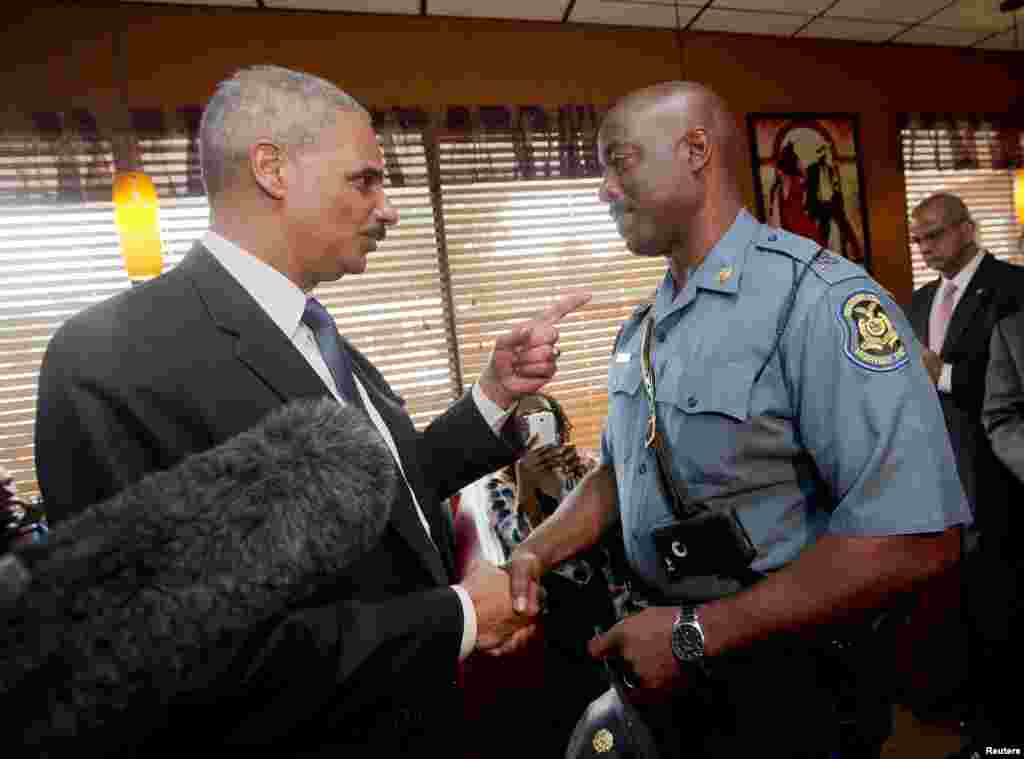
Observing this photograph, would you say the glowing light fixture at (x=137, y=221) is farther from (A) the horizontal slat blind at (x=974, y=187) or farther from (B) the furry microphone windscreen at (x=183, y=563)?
(A) the horizontal slat blind at (x=974, y=187)

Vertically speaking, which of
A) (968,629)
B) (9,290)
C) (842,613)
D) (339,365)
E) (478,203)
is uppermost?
(478,203)

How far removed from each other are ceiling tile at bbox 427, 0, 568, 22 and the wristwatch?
12.3 feet

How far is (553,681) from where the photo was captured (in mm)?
2314

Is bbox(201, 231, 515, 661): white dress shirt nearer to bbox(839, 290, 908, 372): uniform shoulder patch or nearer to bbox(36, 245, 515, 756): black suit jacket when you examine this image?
bbox(36, 245, 515, 756): black suit jacket

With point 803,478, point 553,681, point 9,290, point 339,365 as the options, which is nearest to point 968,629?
point 553,681

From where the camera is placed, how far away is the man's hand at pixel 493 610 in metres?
1.00

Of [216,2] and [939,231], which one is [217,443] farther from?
[939,231]

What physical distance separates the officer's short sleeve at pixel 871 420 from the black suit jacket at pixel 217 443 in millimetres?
722

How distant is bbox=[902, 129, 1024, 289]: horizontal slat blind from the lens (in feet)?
16.4

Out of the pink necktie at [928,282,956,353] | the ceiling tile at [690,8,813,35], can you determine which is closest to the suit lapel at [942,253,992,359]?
the pink necktie at [928,282,956,353]

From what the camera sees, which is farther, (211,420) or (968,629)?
(968,629)

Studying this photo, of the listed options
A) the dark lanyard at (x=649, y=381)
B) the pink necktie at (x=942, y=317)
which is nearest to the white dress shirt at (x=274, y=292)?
the dark lanyard at (x=649, y=381)

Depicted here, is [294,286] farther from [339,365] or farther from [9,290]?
[9,290]

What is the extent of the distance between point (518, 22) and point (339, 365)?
367cm
